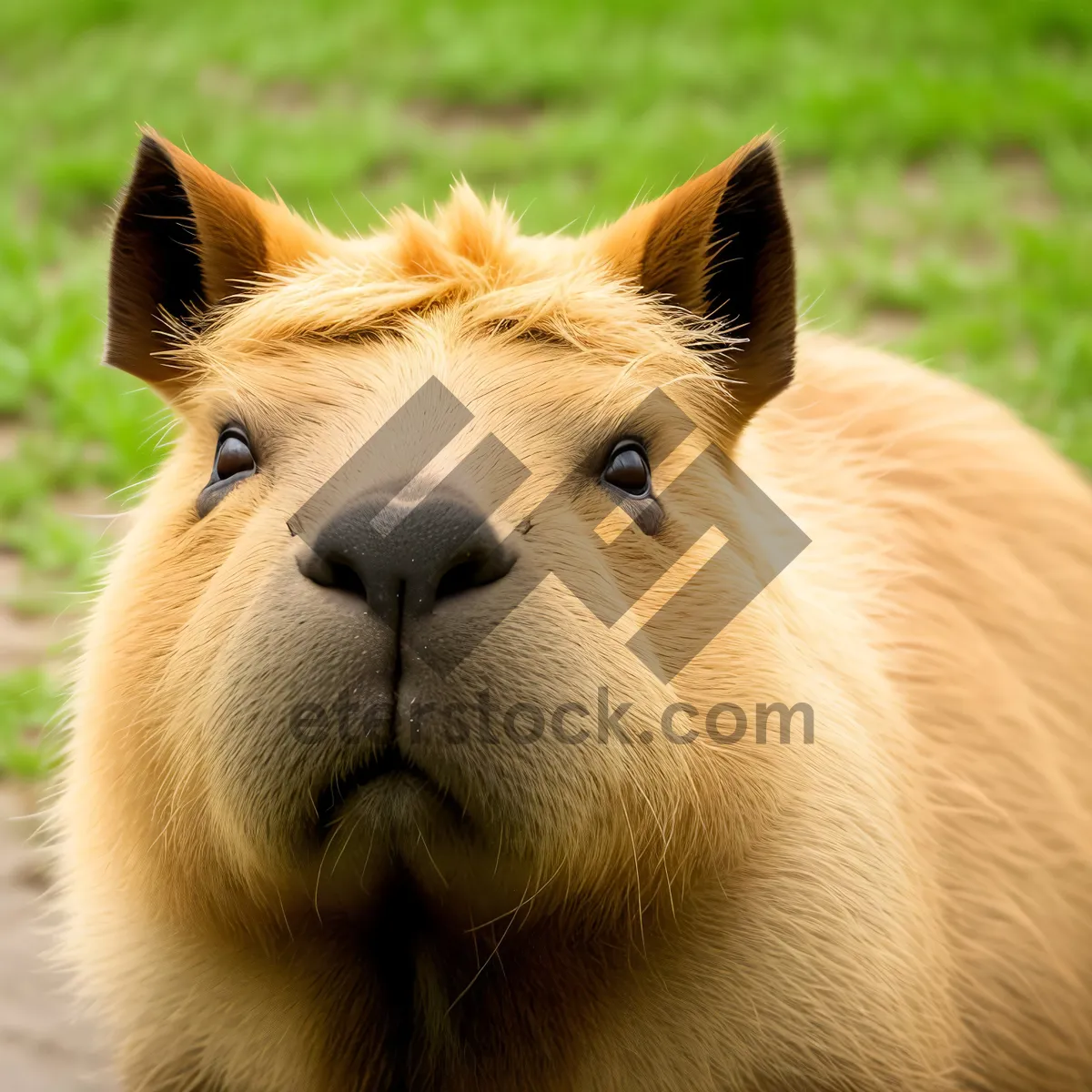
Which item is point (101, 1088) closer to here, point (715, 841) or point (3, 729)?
point (3, 729)

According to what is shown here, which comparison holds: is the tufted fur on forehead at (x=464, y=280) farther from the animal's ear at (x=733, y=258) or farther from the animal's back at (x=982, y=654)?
the animal's back at (x=982, y=654)

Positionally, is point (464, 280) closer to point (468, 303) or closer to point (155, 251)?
point (468, 303)

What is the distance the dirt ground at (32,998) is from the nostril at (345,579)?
1.75 meters

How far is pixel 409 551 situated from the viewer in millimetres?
2172

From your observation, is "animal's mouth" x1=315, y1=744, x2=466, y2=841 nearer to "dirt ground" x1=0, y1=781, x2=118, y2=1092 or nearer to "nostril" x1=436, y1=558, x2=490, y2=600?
"nostril" x1=436, y1=558, x2=490, y2=600

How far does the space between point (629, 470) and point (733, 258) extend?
552 millimetres

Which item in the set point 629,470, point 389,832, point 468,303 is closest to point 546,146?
point 468,303

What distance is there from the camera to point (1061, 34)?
8.91 meters

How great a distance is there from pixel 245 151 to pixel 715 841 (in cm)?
654

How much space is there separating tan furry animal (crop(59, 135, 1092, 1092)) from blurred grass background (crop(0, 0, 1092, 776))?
243 cm

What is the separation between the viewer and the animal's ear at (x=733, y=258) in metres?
2.80

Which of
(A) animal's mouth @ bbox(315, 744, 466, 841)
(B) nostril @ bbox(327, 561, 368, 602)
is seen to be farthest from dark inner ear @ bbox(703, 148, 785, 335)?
(A) animal's mouth @ bbox(315, 744, 466, 841)

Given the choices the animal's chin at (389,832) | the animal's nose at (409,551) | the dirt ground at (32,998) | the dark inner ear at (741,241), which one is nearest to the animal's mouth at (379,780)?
the animal's chin at (389,832)

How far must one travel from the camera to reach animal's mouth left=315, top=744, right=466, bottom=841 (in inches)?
89.0
